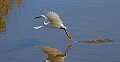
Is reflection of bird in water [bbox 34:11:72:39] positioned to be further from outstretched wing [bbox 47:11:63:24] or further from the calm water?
the calm water

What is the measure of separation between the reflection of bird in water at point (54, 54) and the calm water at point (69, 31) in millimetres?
121

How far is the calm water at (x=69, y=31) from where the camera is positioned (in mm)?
10172

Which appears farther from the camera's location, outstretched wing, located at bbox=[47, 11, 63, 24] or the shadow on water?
the shadow on water

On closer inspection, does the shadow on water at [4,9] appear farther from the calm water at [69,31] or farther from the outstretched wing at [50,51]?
the outstretched wing at [50,51]

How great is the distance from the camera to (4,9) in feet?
48.8

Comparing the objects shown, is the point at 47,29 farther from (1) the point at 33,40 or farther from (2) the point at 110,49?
(2) the point at 110,49

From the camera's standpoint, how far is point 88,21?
1299cm

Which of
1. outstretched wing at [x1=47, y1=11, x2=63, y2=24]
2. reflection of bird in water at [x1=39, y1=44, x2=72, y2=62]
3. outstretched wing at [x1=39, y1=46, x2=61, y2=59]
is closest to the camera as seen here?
reflection of bird in water at [x1=39, y1=44, x2=72, y2=62]

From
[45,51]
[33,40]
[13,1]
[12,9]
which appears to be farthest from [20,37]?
[13,1]

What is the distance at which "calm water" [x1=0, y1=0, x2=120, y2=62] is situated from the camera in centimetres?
1017

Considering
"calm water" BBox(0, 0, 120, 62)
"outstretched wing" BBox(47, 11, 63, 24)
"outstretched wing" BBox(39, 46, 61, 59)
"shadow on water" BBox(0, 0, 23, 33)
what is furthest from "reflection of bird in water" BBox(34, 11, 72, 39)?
"shadow on water" BBox(0, 0, 23, 33)

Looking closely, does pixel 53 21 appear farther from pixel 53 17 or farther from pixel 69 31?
pixel 69 31

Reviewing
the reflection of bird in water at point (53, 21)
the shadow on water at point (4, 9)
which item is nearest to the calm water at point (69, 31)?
the shadow on water at point (4, 9)

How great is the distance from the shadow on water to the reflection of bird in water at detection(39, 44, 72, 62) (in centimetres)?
195
